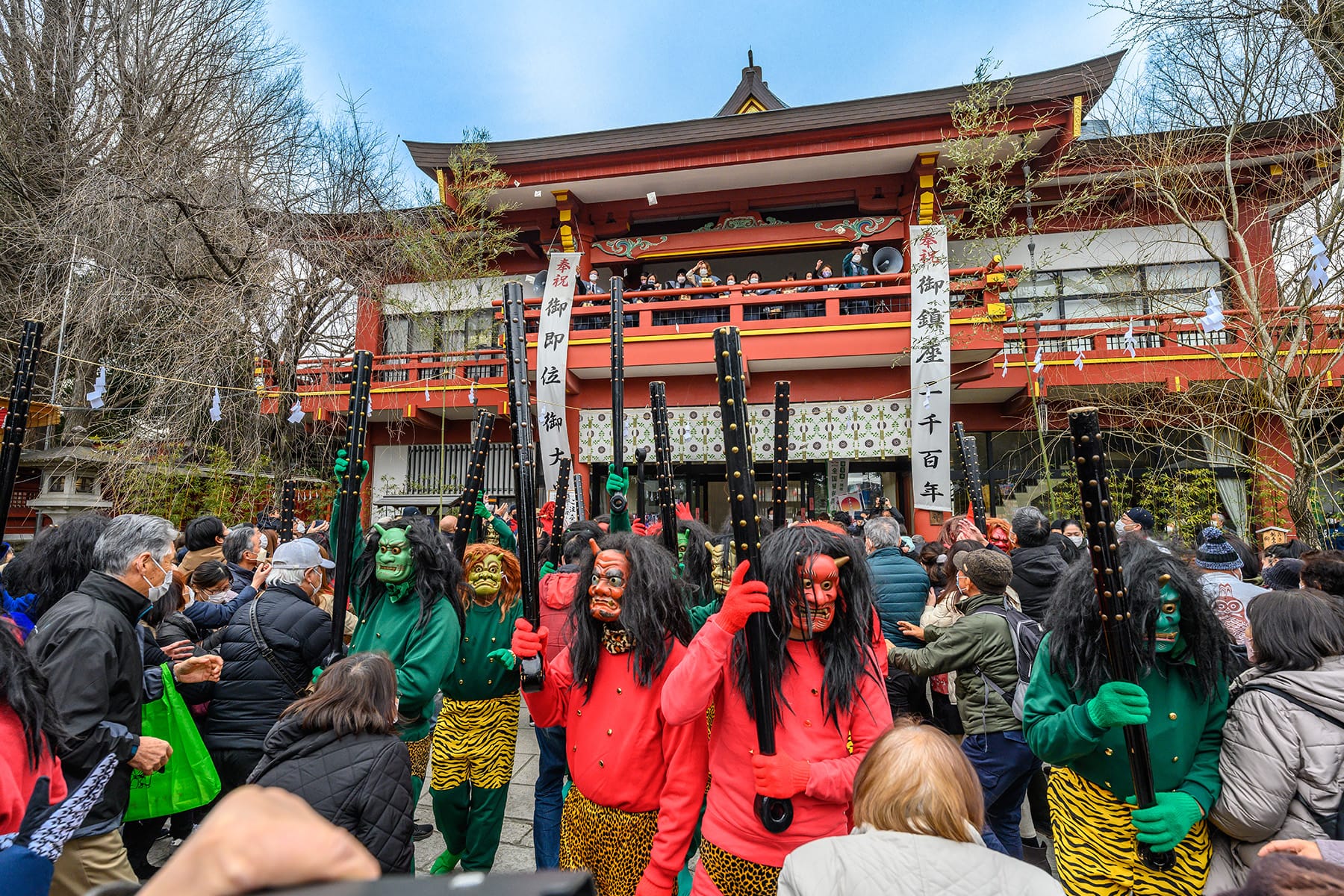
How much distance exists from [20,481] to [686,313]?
36.3 feet

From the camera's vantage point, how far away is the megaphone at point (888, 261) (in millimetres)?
11453

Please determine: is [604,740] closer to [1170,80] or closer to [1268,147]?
[1170,80]

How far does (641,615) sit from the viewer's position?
8.16 ft

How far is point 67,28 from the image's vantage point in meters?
11.5

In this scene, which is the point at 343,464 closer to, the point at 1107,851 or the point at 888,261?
the point at 1107,851

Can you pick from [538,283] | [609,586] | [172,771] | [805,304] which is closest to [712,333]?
[805,304]

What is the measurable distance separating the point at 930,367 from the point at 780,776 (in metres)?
8.56

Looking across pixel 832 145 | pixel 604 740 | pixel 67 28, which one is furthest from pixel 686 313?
pixel 67 28

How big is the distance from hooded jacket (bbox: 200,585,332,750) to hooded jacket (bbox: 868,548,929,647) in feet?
10.3

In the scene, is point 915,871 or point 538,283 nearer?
point 915,871

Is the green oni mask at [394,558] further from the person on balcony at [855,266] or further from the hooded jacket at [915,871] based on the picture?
the person on balcony at [855,266]

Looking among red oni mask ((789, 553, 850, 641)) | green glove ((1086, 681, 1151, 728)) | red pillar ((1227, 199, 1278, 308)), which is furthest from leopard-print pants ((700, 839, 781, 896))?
red pillar ((1227, 199, 1278, 308))

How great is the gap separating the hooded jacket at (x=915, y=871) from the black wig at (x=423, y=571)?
231 centimetres

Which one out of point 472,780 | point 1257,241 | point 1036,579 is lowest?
point 472,780
